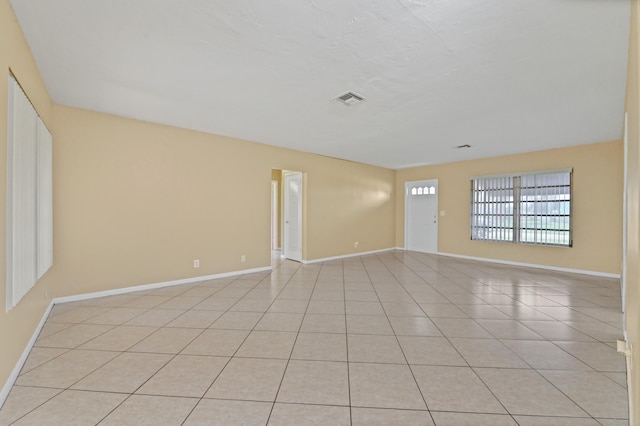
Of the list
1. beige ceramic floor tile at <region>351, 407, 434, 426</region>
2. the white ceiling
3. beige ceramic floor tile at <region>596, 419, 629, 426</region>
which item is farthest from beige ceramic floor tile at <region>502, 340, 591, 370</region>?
the white ceiling

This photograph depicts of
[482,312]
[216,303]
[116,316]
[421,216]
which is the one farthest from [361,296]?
[421,216]

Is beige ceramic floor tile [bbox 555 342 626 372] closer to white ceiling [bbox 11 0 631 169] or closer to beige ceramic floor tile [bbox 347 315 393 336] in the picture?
beige ceramic floor tile [bbox 347 315 393 336]

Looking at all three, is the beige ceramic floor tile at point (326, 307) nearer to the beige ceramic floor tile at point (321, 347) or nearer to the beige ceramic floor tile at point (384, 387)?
the beige ceramic floor tile at point (321, 347)

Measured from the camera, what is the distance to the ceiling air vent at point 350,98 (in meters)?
3.01

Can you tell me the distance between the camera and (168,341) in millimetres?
2402

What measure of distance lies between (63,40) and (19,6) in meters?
0.34

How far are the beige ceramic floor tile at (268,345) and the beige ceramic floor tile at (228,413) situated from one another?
1.76 ft

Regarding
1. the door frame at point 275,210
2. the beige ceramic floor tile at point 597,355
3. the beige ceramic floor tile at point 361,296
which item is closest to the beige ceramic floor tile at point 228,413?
the beige ceramic floor tile at point 361,296

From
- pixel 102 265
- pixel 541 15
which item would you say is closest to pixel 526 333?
pixel 541 15

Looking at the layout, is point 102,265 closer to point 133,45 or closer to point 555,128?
point 133,45

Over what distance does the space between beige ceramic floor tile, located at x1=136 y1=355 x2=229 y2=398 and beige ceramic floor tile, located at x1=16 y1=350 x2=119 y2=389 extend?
1.78 ft

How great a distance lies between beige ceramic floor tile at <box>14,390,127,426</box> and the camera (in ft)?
4.90

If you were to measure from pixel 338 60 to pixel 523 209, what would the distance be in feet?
18.5

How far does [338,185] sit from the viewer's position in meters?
6.65
